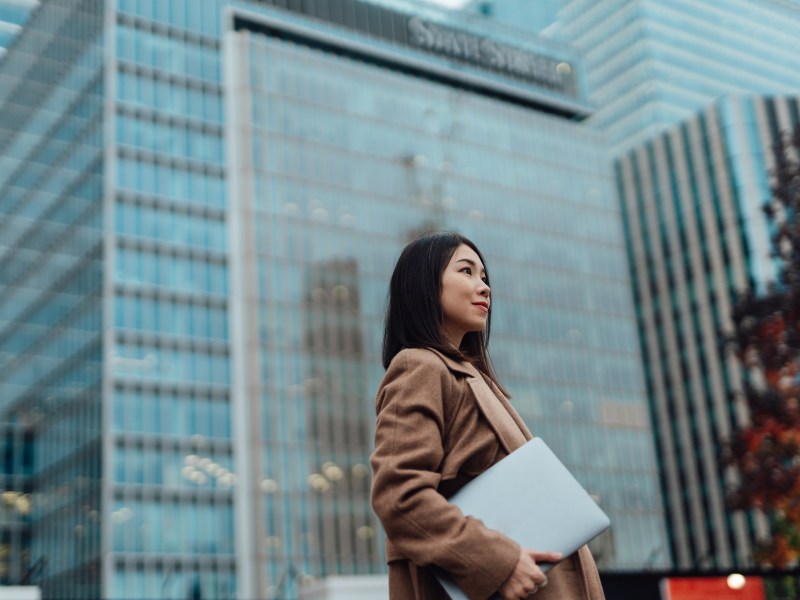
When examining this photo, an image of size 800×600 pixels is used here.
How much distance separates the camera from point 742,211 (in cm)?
8112

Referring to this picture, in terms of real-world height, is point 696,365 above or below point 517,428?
above

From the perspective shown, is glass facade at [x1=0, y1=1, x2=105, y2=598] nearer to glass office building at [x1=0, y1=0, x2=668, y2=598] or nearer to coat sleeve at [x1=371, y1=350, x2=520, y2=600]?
glass office building at [x1=0, y1=0, x2=668, y2=598]

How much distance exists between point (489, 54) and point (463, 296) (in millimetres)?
77974

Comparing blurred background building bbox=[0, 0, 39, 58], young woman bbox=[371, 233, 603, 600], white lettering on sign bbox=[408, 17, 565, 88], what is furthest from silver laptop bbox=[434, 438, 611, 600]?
white lettering on sign bbox=[408, 17, 565, 88]

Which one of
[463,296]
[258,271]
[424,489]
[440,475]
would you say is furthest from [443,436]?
[258,271]

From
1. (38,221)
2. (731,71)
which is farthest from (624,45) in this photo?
(38,221)

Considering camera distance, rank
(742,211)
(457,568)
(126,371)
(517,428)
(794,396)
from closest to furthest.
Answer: (457,568) < (517,428) < (794,396) < (126,371) < (742,211)

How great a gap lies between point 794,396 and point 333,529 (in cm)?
4647

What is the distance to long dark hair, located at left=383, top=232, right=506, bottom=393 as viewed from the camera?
3477mm

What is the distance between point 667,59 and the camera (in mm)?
103000

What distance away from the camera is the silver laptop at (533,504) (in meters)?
3.04

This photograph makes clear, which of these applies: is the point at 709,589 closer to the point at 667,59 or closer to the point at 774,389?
the point at 774,389

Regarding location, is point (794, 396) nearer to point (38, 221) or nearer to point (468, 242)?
point (468, 242)

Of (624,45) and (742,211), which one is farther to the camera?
(624,45)
